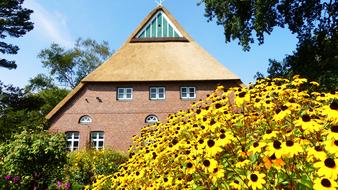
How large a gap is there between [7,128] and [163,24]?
43.5ft

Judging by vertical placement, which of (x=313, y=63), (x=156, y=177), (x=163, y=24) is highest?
(x=163, y=24)

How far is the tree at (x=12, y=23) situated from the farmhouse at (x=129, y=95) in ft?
24.0

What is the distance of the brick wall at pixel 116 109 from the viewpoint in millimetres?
24328

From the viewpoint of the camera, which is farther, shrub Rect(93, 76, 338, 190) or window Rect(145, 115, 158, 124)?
window Rect(145, 115, 158, 124)

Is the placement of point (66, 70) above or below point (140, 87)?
above

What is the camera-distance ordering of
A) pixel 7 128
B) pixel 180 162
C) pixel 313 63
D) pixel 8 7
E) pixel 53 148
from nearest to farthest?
1. pixel 180 162
2. pixel 53 148
3. pixel 313 63
4. pixel 7 128
5. pixel 8 7

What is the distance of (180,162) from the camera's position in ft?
13.9

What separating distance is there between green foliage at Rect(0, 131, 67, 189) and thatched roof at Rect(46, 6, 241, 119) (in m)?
16.0

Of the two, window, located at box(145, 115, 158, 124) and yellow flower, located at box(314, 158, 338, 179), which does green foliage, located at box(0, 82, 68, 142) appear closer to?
window, located at box(145, 115, 158, 124)

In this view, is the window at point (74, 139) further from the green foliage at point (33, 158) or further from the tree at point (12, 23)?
the green foliage at point (33, 158)

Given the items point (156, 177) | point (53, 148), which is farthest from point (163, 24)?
point (156, 177)

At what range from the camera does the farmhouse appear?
24328mm

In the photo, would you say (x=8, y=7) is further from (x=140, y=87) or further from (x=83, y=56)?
(x=83, y=56)

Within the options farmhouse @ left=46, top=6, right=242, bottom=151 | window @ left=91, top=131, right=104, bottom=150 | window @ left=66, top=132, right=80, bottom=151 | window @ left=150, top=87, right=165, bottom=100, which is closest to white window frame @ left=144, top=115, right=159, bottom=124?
farmhouse @ left=46, top=6, right=242, bottom=151
